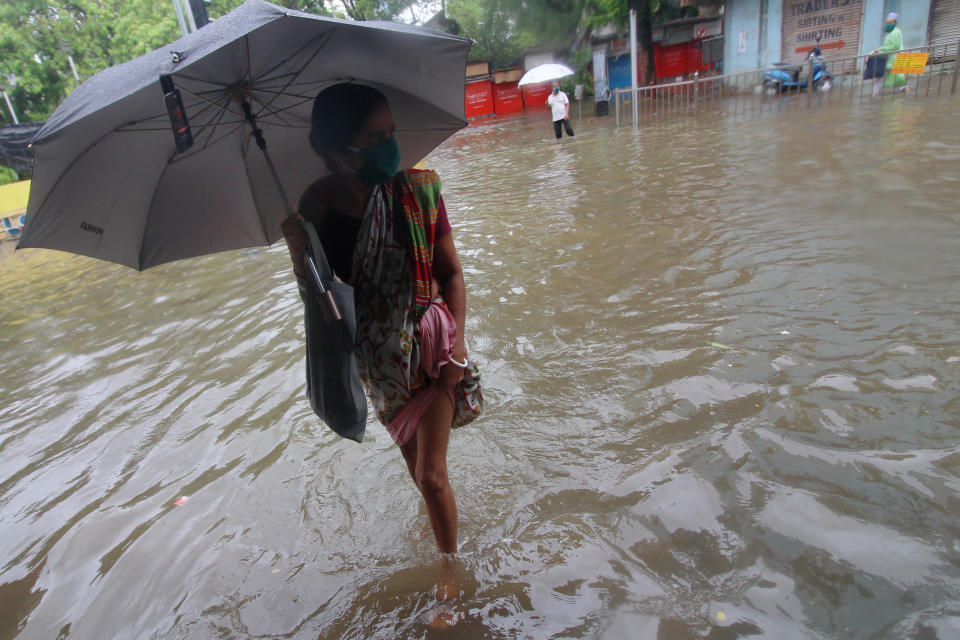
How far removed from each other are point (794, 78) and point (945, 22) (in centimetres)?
445

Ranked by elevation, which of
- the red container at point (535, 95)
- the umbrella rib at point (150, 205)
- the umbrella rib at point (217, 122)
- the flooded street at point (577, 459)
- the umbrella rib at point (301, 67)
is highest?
the red container at point (535, 95)

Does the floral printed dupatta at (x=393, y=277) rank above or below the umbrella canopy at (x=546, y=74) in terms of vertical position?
below

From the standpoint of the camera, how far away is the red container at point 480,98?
2966 centimetres

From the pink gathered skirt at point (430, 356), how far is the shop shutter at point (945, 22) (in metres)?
21.7

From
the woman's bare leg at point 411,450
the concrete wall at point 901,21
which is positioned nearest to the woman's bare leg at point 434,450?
the woman's bare leg at point 411,450

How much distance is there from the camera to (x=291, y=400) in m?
3.98

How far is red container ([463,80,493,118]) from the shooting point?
2966 centimetres

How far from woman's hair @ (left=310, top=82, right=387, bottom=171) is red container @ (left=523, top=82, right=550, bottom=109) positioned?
30.1 metres

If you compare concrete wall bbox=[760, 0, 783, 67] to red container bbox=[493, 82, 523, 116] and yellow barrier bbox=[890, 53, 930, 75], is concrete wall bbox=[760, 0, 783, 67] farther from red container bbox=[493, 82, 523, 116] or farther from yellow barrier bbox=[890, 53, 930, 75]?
red container bbox=[493, 82, 523, 116]

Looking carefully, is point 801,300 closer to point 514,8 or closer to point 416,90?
point 416,90

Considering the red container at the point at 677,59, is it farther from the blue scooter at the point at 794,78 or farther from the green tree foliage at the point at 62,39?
the green tree foliage at the point at 62,39

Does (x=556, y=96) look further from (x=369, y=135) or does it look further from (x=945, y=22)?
(x=369, y=135)

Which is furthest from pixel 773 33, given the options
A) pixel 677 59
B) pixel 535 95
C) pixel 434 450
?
pixel 434 450

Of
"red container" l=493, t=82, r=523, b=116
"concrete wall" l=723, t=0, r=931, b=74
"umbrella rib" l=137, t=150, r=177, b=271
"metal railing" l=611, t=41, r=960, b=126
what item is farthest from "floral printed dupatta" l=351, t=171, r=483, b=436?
"red container" l=493, t=82, r=523, b=116
